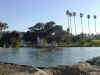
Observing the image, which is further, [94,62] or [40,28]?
[40,28]

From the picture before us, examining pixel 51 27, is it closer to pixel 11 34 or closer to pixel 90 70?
pixel 11 34

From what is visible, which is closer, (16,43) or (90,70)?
(90,70)

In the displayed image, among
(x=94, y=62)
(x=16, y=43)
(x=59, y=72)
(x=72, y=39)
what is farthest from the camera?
(x=72, y=39)

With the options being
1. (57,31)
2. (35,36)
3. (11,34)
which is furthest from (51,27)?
(11,34)

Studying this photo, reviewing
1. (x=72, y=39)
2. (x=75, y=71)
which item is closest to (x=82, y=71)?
(x=75, y=71)

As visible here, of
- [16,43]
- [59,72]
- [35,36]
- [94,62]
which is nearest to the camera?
[59,72]

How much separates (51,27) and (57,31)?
129 inches

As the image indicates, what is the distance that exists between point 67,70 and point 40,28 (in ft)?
209

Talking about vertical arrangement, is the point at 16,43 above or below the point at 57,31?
below

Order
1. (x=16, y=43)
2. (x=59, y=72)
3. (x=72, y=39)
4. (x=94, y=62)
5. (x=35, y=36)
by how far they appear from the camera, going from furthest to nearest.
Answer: (x=72, y=39) → (x=35, y=36) → (x=16, y=43) → (x=94, y=62) → (x=59, y=72)

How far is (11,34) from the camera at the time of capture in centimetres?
6162

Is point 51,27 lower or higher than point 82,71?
higher

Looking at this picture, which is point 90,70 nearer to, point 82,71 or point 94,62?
point 82,71

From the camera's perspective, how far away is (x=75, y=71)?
939cm
